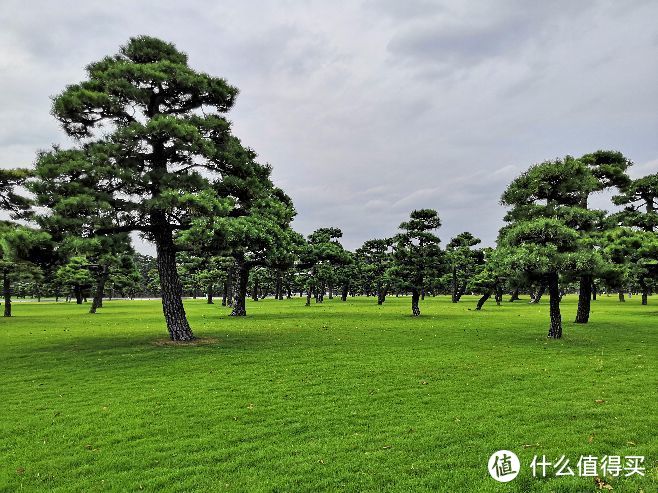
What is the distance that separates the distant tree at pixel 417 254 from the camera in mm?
36750

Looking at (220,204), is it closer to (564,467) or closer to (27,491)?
(27,491)

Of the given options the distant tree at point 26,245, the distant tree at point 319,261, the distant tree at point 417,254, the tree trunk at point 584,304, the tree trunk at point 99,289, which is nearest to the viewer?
the distant tree at point 26,245

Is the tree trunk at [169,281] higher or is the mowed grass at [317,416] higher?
the tree trunk at [169,281]

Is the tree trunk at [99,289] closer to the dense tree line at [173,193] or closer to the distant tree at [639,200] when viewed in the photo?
the dense tree line at [173,193]

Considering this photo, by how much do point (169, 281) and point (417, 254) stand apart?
23.0m

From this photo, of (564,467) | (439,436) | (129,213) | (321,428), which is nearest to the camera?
(564,467)

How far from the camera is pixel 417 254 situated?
36.9 meters

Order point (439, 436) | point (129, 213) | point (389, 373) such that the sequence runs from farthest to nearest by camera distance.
A: point (129, 213)
point (389, 373)
point (439, 436)

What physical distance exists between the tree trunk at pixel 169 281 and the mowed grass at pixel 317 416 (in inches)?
70.5

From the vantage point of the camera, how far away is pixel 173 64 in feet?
62.4

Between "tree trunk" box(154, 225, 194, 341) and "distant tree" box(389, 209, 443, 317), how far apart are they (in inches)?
837

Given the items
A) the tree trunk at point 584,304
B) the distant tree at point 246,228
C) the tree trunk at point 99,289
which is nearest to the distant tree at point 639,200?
the tree trunk at point 584,304

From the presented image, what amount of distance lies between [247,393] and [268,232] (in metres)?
9.96

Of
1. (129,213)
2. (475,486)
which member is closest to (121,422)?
(475,486)
